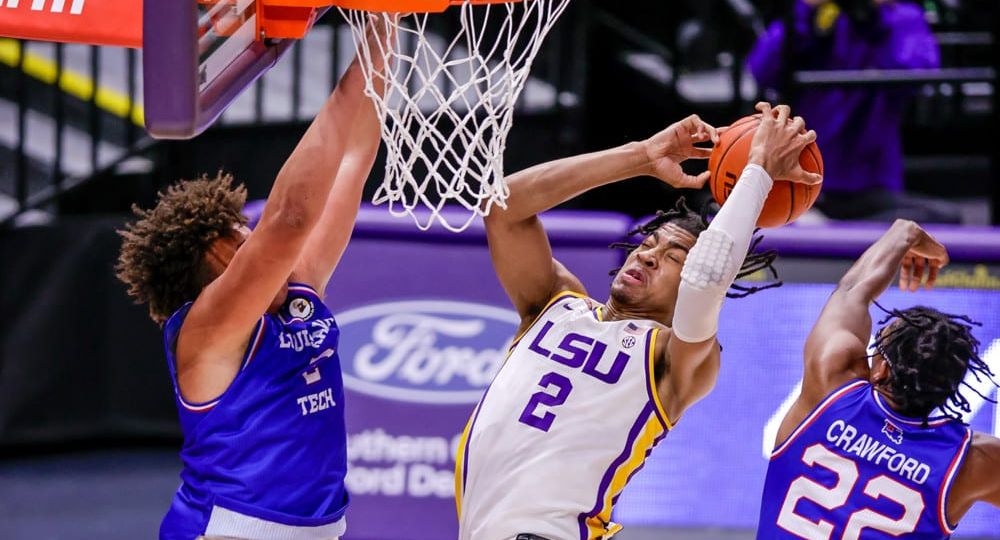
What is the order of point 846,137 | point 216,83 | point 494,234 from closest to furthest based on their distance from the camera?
point 216,83 → point 494,234 → point 846,137

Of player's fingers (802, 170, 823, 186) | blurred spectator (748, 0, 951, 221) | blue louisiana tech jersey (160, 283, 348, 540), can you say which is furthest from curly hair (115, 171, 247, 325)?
blurred spectator (748, 0, 951, 221)

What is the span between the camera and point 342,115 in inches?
146

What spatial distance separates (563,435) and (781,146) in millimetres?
970

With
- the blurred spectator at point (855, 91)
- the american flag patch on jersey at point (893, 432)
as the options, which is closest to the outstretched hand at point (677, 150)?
the american flag patch on jersey at point (893, 432)

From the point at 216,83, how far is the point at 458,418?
287 cm

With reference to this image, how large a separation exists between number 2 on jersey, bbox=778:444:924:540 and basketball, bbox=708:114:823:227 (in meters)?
0.74

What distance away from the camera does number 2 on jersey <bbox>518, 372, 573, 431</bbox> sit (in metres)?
3.91

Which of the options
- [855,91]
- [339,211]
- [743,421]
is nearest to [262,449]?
[339,211]

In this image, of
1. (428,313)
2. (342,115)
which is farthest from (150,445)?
(342,115)

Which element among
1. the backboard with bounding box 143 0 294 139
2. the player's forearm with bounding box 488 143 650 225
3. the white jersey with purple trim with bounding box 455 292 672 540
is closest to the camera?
the backboard with bounding box 143 0 294 139

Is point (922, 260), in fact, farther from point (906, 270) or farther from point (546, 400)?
point (546, 400)

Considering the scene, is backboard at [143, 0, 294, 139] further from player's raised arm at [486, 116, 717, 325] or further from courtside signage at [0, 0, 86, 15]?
player's raised arm at [486, 116, 717, 325]

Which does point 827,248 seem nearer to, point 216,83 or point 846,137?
point 846,137

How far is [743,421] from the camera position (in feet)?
19.4
